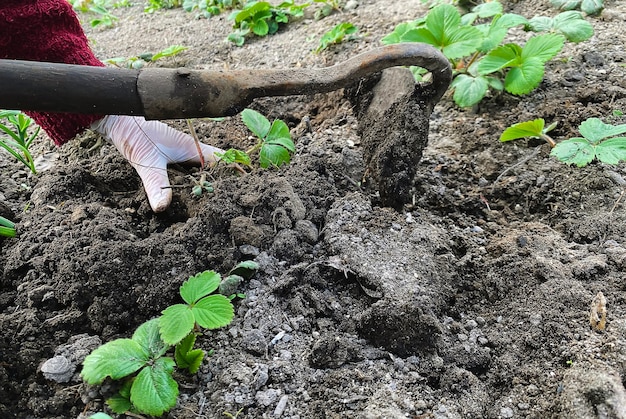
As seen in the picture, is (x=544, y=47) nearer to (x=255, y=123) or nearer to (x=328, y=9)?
(x=255, y=123)

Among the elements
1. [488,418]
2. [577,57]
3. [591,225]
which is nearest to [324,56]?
[577,57]

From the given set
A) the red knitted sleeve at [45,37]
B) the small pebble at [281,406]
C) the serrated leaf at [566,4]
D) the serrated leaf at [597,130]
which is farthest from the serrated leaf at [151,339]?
the serrated leaf at [566,4]

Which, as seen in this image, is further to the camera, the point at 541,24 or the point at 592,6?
the point at 592,6

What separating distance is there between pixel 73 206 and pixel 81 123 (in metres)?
0.42

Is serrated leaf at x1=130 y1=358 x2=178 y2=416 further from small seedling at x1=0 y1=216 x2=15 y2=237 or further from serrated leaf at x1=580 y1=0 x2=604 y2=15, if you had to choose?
serrated leaf at x1=580 y1=0 x2=604 y2=15

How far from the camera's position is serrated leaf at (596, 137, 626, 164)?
1368 millimetres

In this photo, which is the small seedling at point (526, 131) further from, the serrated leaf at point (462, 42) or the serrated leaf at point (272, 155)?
the serrated leaf at point (272, 155)

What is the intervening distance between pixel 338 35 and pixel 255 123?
41.9 inches

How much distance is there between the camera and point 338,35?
245 centimetres

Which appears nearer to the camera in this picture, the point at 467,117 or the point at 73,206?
the point at 73,206

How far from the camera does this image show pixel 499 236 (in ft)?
4.72

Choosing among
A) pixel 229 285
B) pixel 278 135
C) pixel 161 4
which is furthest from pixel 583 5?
pixel 161 4

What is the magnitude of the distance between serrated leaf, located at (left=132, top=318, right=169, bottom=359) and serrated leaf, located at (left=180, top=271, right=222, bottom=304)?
92 mm

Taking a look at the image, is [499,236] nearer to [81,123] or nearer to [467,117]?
[467,117]
